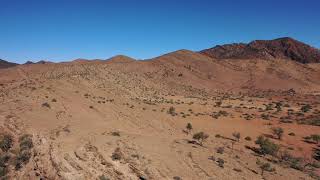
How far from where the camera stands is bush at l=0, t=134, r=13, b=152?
66.9ft

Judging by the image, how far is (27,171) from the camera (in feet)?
57.6

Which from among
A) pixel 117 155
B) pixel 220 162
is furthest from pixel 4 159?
pixel 220 162

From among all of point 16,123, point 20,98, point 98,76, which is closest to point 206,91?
point 98,76

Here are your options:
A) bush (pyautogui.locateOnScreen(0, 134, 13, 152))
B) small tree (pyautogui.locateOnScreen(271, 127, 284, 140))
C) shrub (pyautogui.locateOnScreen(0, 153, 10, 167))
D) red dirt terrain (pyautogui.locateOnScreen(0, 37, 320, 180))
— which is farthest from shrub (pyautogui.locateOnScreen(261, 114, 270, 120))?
shrub (pyautogui.locateOnScreen(0, 153, 10, 167))

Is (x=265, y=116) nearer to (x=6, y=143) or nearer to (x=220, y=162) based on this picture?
(x=220, y=162)

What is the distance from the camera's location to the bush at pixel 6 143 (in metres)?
20.4

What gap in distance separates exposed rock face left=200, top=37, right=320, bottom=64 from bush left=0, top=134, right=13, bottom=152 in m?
94.1

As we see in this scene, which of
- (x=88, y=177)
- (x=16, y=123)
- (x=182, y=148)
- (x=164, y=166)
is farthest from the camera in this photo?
(x=16, y=123)

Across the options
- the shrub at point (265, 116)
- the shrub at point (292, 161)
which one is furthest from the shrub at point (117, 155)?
the shrub at point (265, 116)

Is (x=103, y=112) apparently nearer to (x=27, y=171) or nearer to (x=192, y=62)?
(x=27, y=171)

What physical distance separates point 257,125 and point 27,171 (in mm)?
21742

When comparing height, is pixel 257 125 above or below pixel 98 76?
below

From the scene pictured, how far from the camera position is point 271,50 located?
118188 mm

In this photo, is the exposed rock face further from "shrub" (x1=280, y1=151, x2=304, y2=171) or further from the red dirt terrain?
"shrub" (x1=280, y1=151, x2=304, y2=171)
